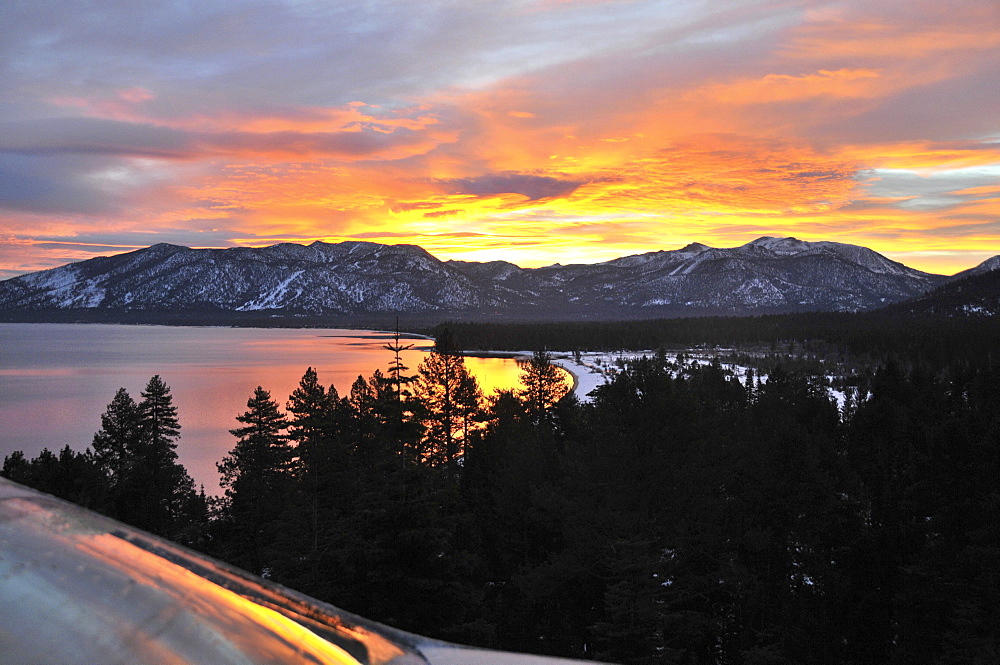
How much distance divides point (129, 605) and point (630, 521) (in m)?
14.8

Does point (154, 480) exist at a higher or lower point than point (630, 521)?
lower

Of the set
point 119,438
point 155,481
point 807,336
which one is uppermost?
point 807,336

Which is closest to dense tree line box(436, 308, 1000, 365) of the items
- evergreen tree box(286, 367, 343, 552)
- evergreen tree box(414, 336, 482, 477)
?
evergreen tree box(414, 336, 482, 477)

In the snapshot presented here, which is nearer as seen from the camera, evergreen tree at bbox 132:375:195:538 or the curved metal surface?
the curved metal surface

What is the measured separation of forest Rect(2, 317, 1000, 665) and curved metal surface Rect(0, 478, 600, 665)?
34.9 feet

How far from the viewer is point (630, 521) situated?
14695 mm

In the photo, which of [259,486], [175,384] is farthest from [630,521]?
[175,384]

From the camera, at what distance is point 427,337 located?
18475 centimetres

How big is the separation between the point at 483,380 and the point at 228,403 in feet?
93.1

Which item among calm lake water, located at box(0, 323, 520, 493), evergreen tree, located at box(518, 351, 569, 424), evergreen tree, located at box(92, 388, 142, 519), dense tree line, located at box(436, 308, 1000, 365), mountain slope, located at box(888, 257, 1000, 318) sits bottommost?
calm lake water, located at box(0, 323, 520, 493)

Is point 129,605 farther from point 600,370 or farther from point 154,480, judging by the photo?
point 600,370

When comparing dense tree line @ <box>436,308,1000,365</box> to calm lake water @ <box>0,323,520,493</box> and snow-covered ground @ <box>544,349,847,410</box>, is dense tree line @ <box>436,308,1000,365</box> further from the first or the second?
calm lake water @ <box>0,323,520,493</box>

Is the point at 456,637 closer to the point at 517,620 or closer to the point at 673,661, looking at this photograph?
the point at 673,661

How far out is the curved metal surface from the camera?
2.88 feet
